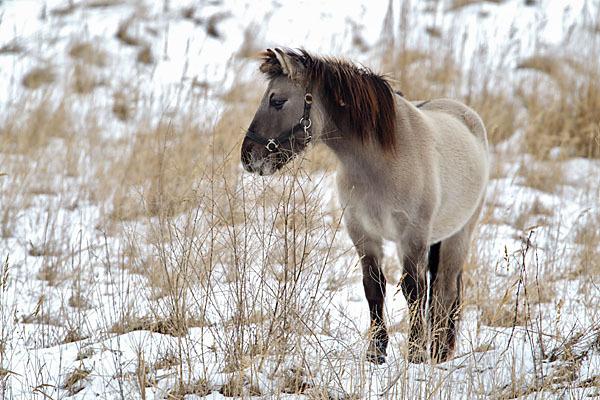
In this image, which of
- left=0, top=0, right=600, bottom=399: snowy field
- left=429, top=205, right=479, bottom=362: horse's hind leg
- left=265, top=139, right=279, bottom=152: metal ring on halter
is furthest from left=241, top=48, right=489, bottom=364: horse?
left=429, top=205, right=479, bottom=362: horse's hind leg

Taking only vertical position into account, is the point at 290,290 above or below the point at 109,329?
above

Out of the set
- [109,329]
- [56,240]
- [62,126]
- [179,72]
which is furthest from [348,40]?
[109,329]

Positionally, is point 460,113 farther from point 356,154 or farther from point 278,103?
point 278,103

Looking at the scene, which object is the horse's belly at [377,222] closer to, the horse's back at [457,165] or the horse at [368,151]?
the horse at [368,151]

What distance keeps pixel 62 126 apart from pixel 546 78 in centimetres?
683

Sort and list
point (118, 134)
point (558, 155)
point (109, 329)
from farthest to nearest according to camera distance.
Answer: point (118, 134) < point (558, 155) < point (109, 329)

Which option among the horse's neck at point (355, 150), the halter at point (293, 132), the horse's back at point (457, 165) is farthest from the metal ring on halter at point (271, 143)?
the horse's back at point (457, 165)

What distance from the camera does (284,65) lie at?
9.20 feet

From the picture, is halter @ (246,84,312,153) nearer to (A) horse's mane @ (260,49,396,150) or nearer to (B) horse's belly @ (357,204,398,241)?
(A) horse's mane @ (260,49,396,150)

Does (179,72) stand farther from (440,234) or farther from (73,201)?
(440,234)

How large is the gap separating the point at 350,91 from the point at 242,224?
3.11ft

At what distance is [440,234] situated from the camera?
11.0ft

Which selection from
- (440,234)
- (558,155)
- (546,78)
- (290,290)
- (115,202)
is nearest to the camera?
(290,290)

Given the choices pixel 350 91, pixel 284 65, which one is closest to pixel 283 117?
pixel 284 65
